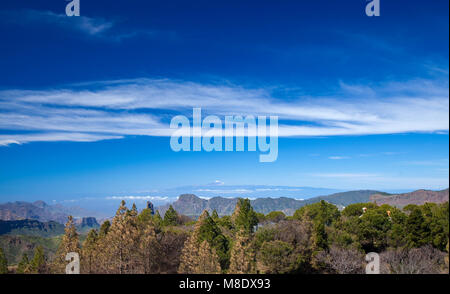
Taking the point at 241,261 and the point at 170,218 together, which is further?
the point at 170,218

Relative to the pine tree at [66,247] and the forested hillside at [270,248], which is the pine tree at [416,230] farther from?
the pine tree at [66,247]

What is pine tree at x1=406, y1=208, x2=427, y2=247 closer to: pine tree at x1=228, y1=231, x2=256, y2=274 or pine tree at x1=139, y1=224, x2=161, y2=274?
pine tree at x1=228, y1=231, x2=256, y2=274

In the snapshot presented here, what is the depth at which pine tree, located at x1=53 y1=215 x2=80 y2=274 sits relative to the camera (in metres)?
27.1

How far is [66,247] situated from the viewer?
2783 centimetres

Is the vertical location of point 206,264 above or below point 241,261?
below

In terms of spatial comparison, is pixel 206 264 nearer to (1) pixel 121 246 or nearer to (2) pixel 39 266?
(1) pixel 121 246

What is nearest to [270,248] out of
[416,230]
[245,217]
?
[416,230]

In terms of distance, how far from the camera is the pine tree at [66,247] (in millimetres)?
27141

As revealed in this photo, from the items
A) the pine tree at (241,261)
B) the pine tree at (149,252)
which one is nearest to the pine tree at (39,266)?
the pine tree at (149,252)

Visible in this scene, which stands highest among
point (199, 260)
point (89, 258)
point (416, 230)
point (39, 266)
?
point (416, 230)

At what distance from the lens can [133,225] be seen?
30.6 meters

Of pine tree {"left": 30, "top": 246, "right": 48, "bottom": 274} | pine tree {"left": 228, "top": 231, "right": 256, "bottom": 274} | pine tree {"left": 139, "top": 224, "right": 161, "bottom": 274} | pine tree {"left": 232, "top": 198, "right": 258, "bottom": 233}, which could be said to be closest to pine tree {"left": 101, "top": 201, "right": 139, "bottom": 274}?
pine tree {"left": 139, "top": 224, "right": 161, "bottom": 274}

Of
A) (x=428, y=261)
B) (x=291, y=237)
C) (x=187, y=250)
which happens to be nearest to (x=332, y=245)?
(x=291, y=237)
